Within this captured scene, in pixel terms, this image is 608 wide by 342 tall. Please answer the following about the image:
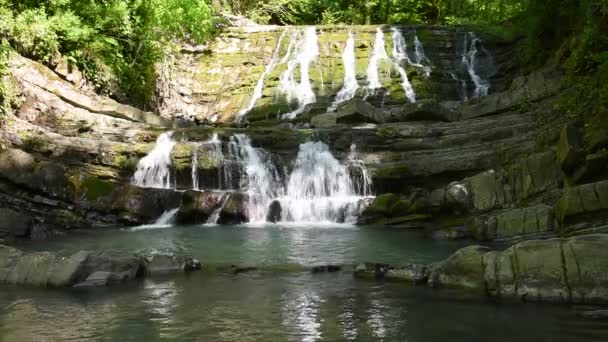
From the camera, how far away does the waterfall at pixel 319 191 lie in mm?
18000

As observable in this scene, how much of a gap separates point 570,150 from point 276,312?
8.49m

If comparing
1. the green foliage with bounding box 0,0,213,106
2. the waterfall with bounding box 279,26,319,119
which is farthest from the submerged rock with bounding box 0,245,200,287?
the waterfall with bounding box 279,26,319,119

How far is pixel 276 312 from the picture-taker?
750cm

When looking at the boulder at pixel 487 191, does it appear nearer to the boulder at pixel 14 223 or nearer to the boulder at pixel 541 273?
the boulder at pixel 541 273

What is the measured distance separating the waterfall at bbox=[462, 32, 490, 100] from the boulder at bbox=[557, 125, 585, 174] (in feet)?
45.3

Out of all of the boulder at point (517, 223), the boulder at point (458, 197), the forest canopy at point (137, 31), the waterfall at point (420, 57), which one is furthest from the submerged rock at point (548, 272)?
the waterfall at point (420, 57)

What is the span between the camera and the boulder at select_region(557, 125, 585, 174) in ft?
42.0

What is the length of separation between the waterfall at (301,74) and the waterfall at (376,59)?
284 cm

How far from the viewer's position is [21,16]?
20.6m

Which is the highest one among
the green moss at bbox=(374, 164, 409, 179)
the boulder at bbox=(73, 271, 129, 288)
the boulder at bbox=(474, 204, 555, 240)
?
the green moss at bbox=(374, 164, 409, 179)

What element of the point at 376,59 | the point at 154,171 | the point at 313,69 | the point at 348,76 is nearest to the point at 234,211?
the point at 154,171

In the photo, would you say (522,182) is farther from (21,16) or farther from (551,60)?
(21,16)

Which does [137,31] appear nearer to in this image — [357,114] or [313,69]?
[313,69]

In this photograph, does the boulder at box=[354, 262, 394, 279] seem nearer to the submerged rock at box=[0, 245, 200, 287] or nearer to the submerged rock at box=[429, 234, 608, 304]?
the submerged rock at box=[429, 234, 608, 304]
